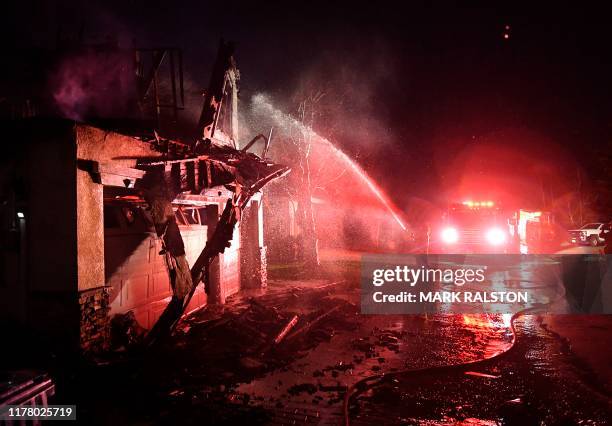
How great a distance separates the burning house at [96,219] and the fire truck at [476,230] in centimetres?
1449

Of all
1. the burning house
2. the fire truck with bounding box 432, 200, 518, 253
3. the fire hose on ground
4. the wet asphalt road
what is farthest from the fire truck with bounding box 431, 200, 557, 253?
the burning house

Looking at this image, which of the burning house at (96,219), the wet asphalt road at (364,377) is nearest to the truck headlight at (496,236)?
the wet asphalt road at (364,377)

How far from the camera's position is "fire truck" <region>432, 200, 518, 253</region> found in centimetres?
2116

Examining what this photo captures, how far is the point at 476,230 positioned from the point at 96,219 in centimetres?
1802

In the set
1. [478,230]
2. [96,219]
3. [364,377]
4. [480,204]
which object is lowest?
[364,377]

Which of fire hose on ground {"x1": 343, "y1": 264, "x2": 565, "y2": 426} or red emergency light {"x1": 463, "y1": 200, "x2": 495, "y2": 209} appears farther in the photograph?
red emergency light {"x1": 463, "y1": 200, "x2": 495, "y2": 209}

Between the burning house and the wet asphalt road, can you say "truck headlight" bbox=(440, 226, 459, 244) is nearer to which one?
the wet asphalt road

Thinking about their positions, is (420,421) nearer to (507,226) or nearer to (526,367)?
(526,367)

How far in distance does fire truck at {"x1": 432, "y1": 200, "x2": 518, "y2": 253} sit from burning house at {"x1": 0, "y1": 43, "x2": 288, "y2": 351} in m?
14.5

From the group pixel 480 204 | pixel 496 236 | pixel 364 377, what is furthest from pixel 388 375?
pixel 480 204

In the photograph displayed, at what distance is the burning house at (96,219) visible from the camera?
717 centimetres

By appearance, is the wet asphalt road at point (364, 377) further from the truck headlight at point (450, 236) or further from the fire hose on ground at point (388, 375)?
the truck headlight at point (450, 236)

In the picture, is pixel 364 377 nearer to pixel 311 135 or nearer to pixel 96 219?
pixel 96 219

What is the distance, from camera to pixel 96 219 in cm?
754
